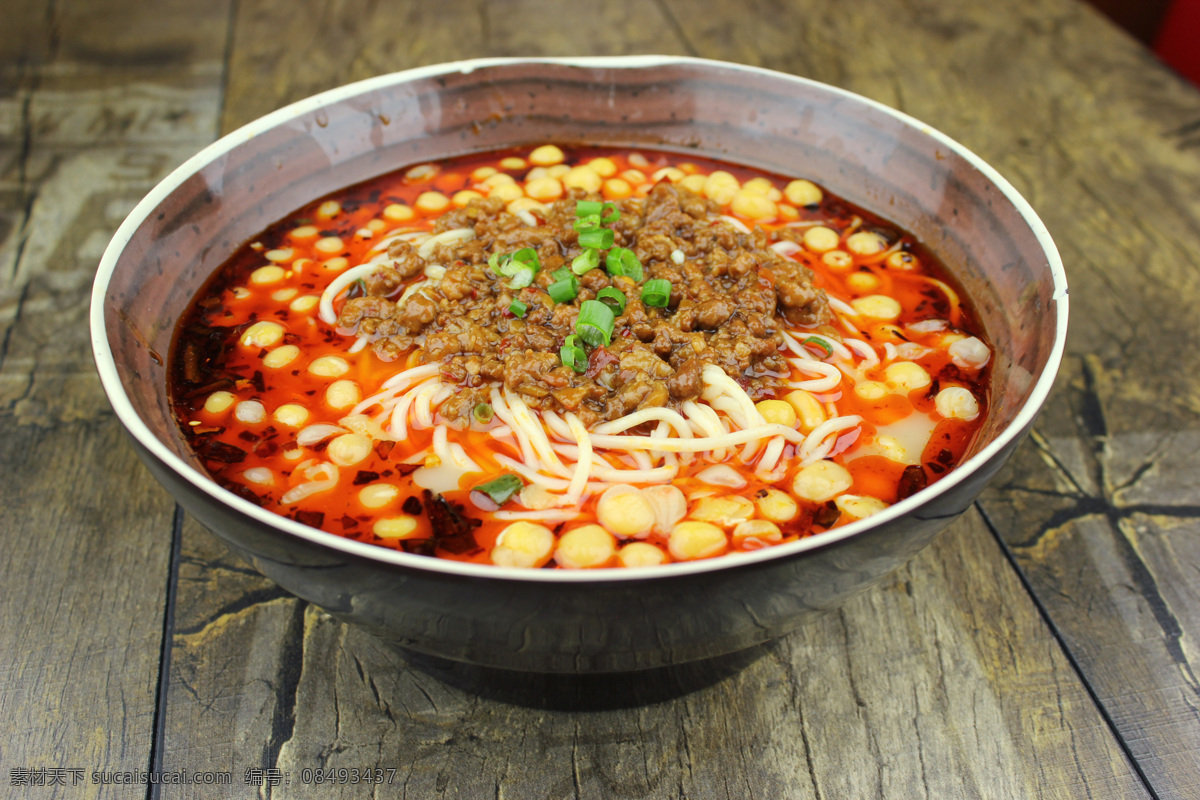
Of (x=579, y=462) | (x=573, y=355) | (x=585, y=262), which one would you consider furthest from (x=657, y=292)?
(x=579, y=462)

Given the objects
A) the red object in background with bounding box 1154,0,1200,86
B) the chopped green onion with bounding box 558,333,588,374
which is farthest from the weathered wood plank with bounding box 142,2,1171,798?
the red object in background with bounding box 1154,0,1200,86

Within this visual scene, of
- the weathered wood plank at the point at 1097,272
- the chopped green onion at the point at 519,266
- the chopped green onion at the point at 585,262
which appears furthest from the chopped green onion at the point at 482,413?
the weathered wood plank at the point at 1097,272

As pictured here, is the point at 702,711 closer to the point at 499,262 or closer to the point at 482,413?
the point at 482,413

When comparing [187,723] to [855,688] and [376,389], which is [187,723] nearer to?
[376,389]

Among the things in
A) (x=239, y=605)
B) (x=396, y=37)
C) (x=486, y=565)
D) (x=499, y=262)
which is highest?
(x=486, y=565)

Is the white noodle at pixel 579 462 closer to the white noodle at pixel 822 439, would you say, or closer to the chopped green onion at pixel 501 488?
the chopped green onion at pixel 501 488

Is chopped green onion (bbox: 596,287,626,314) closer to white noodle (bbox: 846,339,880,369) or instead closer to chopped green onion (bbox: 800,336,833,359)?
chopped green onion (bbox: 800,336,833,359)

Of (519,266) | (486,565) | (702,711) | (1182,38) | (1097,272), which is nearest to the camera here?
(486,565)

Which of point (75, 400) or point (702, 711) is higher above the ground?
point (702, 711)
